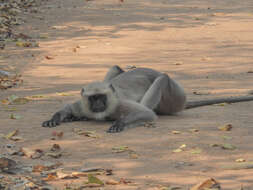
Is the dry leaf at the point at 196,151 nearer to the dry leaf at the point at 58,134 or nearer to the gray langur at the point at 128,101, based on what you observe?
the gray langur at the point at 128,101

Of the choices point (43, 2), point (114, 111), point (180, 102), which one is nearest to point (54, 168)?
point (114, 111)

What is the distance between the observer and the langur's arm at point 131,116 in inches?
233

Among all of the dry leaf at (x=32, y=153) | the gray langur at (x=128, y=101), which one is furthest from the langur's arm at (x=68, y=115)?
the dry leaf at (x=32, y=153)

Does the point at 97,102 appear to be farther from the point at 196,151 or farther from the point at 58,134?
the point at 196,151

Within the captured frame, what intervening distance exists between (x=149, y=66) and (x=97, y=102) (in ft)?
12.7

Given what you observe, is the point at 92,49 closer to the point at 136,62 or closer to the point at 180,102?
the point at 136,62

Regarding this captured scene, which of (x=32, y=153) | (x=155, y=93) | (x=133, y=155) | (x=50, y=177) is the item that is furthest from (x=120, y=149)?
(x=155, y=93)

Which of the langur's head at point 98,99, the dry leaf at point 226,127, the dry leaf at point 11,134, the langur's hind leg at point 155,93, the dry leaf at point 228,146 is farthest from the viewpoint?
the langur's hind leg at point 155,93

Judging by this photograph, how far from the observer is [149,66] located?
992 cm

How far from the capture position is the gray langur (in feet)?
20.1

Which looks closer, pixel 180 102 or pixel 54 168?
pixel 54 168

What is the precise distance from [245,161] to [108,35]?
8580 mm

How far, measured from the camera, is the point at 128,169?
14.9 feet

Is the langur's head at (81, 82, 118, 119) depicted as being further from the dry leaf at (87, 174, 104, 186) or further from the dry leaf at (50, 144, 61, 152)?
the dry leaf at (87, 174, 104, 186)
